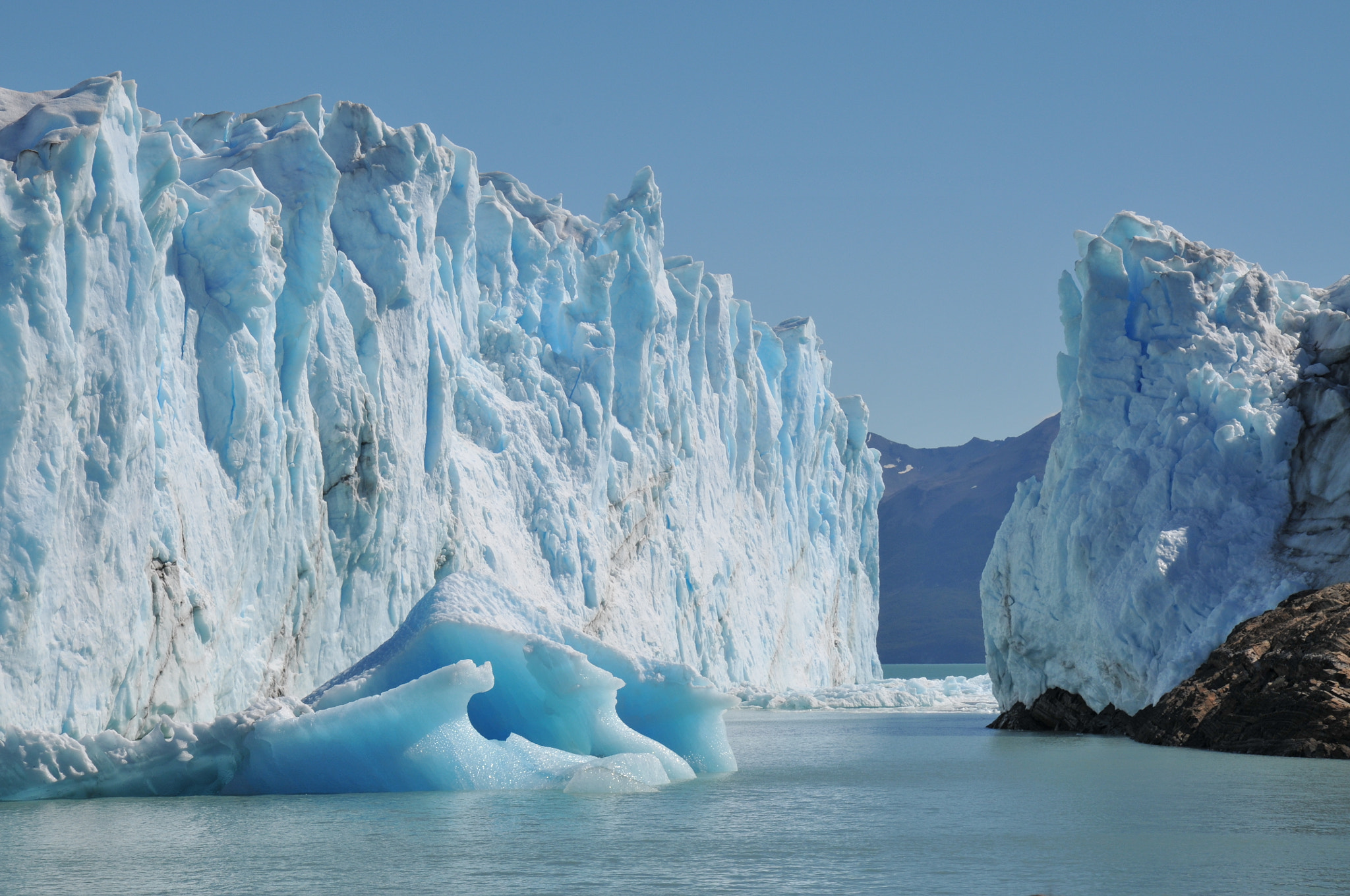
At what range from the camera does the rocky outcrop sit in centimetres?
1169

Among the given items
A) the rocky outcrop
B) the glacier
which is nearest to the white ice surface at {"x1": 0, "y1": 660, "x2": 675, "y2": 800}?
the rocky outcrop

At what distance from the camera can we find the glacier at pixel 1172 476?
1470 centimetres

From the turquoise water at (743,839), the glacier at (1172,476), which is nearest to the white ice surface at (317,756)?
the turquoise water at (743,839)

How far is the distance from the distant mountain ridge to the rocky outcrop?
3063 inches

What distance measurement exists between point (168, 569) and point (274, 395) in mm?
3146

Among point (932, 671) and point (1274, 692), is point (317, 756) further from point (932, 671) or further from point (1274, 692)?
point (932, 671)

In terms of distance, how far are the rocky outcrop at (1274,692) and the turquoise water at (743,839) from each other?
51.3 inches

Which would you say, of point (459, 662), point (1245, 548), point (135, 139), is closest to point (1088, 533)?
point (1245, 548)

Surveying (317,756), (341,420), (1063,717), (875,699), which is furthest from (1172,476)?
(875,699)

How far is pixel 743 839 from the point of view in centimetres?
687

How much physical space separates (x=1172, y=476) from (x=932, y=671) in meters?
54.9

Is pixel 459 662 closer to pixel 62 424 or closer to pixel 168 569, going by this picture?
pixel 62 424

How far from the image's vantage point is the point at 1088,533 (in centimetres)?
1612

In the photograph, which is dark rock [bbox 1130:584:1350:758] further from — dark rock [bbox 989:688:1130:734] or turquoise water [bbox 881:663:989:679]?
turquoise water [bbox 881:663:989:679]
